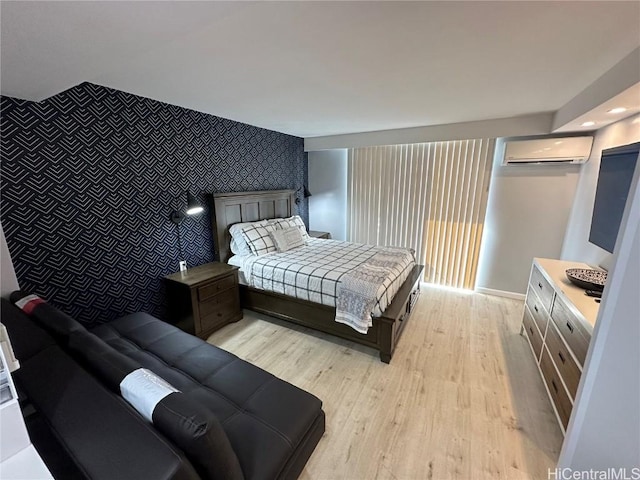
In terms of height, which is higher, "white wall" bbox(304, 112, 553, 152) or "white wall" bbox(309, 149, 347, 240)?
"white wall" bbox(304, 112, 553, 152)

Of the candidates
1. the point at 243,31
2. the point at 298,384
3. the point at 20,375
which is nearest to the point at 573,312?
the point at 298,384

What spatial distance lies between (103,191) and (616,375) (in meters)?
3.19

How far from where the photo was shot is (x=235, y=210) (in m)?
3.25

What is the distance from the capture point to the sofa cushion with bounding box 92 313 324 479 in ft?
3.90

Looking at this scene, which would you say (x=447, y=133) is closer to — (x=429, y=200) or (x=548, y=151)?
(x=429, y=200)

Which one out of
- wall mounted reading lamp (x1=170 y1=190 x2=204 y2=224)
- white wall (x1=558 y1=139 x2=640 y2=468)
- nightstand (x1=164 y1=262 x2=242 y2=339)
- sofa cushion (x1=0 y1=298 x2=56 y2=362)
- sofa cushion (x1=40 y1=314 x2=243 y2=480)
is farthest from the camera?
wall mounted reading lamp (x1=170 y1=190 x2=204 y2=224)

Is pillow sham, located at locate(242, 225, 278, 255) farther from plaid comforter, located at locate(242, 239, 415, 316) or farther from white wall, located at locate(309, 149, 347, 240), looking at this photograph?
white wall, located at locate(309, 149, 347, 240)

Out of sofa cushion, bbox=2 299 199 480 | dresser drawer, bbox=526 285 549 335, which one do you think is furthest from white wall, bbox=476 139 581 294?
sofa cushion, bbox=2 299 199 480

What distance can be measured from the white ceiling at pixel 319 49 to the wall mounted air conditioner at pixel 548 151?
0.68 metres

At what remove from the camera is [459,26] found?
123cm

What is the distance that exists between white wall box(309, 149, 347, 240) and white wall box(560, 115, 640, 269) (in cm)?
295

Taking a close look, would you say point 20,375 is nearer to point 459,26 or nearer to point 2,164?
point 2,164

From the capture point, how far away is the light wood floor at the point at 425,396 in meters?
1.51

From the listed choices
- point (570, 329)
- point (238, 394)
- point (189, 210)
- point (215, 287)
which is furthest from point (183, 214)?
point (570, 329)
